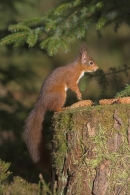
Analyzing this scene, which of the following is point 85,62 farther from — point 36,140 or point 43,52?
point 43,52

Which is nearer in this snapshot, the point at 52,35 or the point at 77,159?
the point at 77,159

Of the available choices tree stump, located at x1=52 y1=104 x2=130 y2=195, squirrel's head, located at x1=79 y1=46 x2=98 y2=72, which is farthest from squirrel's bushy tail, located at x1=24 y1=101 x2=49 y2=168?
squirrel's head, located at x1=79 y1=46 x2=98 y2=72

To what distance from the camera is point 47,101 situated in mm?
3980

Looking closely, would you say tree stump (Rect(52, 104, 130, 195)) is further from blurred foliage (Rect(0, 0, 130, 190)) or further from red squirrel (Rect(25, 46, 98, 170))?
blurred foliage (Rect(0, 0, 130, 190))

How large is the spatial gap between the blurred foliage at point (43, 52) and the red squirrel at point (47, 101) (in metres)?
0.37

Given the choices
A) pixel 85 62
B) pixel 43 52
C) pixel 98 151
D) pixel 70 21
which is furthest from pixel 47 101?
pixel 43 52

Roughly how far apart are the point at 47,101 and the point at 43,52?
11.4ft

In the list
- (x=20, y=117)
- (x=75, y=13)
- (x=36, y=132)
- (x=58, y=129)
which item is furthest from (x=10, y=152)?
(x=58, y=129)

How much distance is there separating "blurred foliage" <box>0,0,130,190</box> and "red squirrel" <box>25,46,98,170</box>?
372mm

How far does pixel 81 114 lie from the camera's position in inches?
128

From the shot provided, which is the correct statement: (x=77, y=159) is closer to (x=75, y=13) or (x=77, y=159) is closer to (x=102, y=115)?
(x=102, y=115)

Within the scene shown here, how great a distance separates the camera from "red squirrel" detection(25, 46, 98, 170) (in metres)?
3.81

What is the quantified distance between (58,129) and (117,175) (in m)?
0.50

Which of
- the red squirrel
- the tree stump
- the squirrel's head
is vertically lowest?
the tree stump
